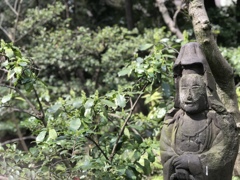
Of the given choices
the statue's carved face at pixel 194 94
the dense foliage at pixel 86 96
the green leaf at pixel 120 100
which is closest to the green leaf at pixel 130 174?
the dense foliage at pixel 86 96

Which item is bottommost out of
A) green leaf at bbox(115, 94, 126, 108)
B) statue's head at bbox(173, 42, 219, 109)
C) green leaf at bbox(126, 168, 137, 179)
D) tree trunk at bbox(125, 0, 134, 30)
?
green leaf at bbox(126, 168, 137, 179)

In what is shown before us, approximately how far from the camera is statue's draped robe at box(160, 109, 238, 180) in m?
2.66

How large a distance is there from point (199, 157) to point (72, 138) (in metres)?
1.11

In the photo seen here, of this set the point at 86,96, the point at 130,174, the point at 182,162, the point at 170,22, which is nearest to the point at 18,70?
the point at 130,174

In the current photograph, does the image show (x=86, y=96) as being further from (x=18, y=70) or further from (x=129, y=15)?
(x=18, y=70)

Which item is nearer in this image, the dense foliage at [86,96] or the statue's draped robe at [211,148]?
the statue's draped robe at [211,148]

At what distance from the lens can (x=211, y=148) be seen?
8.84 feet

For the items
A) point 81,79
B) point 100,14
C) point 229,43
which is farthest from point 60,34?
point 229,43

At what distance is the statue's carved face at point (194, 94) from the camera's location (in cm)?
270

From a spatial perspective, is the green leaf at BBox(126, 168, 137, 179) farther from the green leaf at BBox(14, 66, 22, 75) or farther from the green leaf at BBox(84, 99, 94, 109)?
the green leaf at BBox(14, 66, 22, 75)

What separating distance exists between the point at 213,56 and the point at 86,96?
145 inches

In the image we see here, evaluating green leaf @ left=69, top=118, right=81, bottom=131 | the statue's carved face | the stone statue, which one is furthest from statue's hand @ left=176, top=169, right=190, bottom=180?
green leaf @ left=69, top=118, right=81, bottom=131

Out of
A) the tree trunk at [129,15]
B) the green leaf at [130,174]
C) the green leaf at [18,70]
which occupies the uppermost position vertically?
the tree trunk at [129,15]

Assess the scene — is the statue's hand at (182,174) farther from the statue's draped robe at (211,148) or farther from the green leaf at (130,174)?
the green leaf at (130,174)
